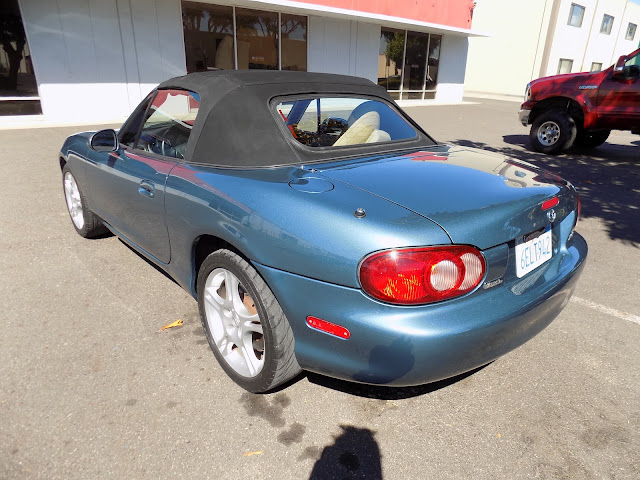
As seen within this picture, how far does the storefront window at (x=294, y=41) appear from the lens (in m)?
14.8

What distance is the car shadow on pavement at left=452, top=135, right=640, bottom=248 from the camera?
5.08 metres

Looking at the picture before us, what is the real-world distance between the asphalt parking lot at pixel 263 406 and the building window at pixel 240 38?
11.5m

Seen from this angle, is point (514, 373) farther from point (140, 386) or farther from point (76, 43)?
point (76, 43)

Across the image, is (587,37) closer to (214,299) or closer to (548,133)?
(548,133)

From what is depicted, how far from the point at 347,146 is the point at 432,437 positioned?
1.64 meters

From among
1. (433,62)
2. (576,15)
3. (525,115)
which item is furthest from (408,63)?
(576,15)

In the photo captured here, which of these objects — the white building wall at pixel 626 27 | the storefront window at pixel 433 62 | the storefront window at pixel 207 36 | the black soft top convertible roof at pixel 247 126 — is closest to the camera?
the black soft top convertible roof at pixel 247 126

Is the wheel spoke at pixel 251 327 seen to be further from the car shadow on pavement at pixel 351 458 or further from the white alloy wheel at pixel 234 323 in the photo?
the car shadow on pavement at pixel 351 458

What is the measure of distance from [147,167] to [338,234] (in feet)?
5.42

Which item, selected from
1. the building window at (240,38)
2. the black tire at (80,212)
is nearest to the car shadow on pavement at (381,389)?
the black tire at (80,212)

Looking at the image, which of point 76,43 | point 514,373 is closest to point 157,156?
point 514,373

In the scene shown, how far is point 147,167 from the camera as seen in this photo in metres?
2.83

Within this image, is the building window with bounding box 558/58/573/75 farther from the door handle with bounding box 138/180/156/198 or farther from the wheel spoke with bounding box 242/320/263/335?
the wheel spoke with bounding box 242/320/263/335

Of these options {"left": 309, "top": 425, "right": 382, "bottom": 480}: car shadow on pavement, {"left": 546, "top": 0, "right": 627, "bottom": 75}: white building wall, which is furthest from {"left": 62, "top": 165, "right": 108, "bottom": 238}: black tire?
{"left": 546, "top": 0, "right": 627, "bottom": 75}: white building wall
